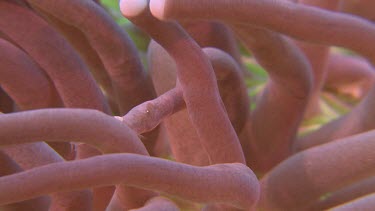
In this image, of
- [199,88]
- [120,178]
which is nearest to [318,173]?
[199,88]

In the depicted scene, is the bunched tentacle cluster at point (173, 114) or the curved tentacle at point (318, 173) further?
the curved tentacle at point (318, 173)

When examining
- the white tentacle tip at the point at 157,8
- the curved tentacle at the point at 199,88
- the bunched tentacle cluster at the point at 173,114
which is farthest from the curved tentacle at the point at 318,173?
the white tentacle tip at the point at 157,8

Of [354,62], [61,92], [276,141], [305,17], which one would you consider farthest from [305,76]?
[354,62]

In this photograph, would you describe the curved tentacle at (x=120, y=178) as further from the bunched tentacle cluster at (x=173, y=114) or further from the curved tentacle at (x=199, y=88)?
the curved tentacle at (x=199, y=88)

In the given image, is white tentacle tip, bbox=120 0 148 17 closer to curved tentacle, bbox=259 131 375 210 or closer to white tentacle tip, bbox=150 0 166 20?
white tentacle tip, bbox=150 0 166 20

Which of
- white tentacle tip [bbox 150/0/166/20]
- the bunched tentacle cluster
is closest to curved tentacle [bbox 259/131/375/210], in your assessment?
the bunched tentacle cluster

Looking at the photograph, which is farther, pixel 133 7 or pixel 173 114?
pixel 173 114

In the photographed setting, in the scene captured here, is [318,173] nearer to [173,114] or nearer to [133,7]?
[173,114]
